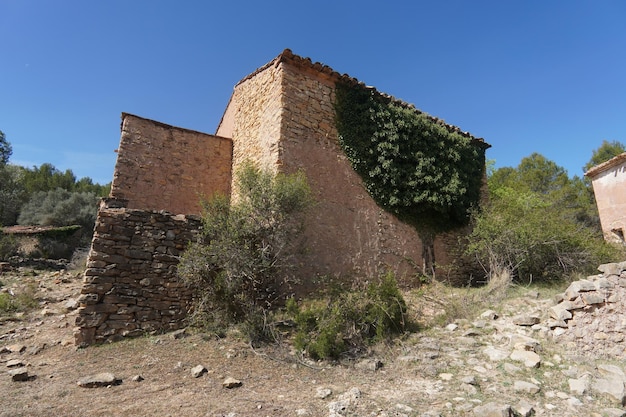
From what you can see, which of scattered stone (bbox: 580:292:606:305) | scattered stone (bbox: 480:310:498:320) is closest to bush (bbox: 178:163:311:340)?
scattered stone (bbox: 480:310:498:320)

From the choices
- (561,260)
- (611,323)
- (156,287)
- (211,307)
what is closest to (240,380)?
(211,307)

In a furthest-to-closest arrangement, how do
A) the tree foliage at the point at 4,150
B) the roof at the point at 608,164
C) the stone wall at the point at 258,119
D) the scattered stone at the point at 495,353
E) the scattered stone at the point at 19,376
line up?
the tree foliage at the point at 4,150
the roof at the point at 608,164
the stone wall at the point at 258,119
the scattered stone at the point at 495,353
the scattered stone at the point at 19,376

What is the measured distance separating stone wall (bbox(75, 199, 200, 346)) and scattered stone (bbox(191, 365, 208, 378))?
170 cm

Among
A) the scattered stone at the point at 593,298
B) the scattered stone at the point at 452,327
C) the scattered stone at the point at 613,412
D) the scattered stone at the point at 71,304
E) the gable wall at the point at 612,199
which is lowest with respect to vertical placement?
the scattered stone at the point at 613,412

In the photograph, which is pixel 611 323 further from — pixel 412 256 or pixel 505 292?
pixel 412 256

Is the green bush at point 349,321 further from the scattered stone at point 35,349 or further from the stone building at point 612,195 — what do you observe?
the stone building at point 612,195

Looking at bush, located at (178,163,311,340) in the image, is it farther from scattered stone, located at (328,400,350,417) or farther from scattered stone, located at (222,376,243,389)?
scattered stone, located at (328,400,350,417)

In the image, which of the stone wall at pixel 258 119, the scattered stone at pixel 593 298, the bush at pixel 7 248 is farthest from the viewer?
the bush at pixel 7 248

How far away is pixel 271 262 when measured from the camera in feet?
22.2

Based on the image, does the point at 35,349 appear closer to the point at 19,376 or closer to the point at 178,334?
the point at 19,376

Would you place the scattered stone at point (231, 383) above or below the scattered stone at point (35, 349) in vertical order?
below

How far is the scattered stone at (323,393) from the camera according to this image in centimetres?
430

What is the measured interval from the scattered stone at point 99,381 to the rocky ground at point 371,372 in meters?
0.01

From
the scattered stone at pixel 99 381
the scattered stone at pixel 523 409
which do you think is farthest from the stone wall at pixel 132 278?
the scattered stone at pixel 523 409
